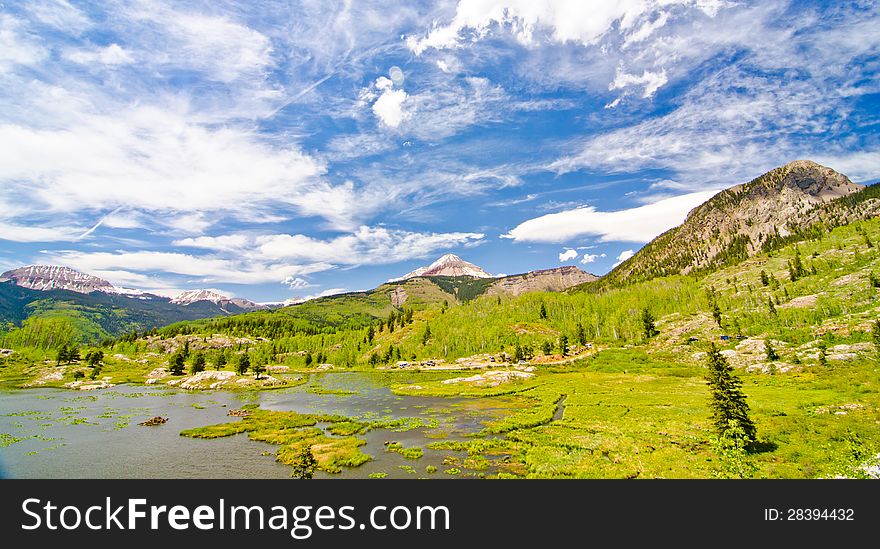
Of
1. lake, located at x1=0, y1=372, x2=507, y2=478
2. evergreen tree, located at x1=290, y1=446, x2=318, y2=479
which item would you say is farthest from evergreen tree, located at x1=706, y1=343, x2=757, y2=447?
evergreen tree, located at x1=290, y1=446, x2=318, y2=479

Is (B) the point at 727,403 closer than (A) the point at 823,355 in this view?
Yes

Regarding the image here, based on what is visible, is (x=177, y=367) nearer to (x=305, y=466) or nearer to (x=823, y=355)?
(x=305, y=466)

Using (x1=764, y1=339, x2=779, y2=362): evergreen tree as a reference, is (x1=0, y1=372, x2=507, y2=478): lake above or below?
below

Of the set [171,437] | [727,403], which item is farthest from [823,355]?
[171,437]

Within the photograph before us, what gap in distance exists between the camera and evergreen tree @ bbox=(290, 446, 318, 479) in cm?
4020

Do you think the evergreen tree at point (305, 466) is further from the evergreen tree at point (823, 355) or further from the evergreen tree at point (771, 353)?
the evergreen tree at point (771, 353)

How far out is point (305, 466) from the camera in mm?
42562

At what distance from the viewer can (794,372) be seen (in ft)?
317

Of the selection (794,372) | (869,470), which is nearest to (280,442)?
(869,470)

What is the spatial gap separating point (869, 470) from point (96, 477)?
73833mm

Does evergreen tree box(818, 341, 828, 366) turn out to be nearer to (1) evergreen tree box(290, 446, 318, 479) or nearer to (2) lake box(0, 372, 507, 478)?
(2) lake box(0, 372, 507, 478)

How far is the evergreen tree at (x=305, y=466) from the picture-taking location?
40.2m
